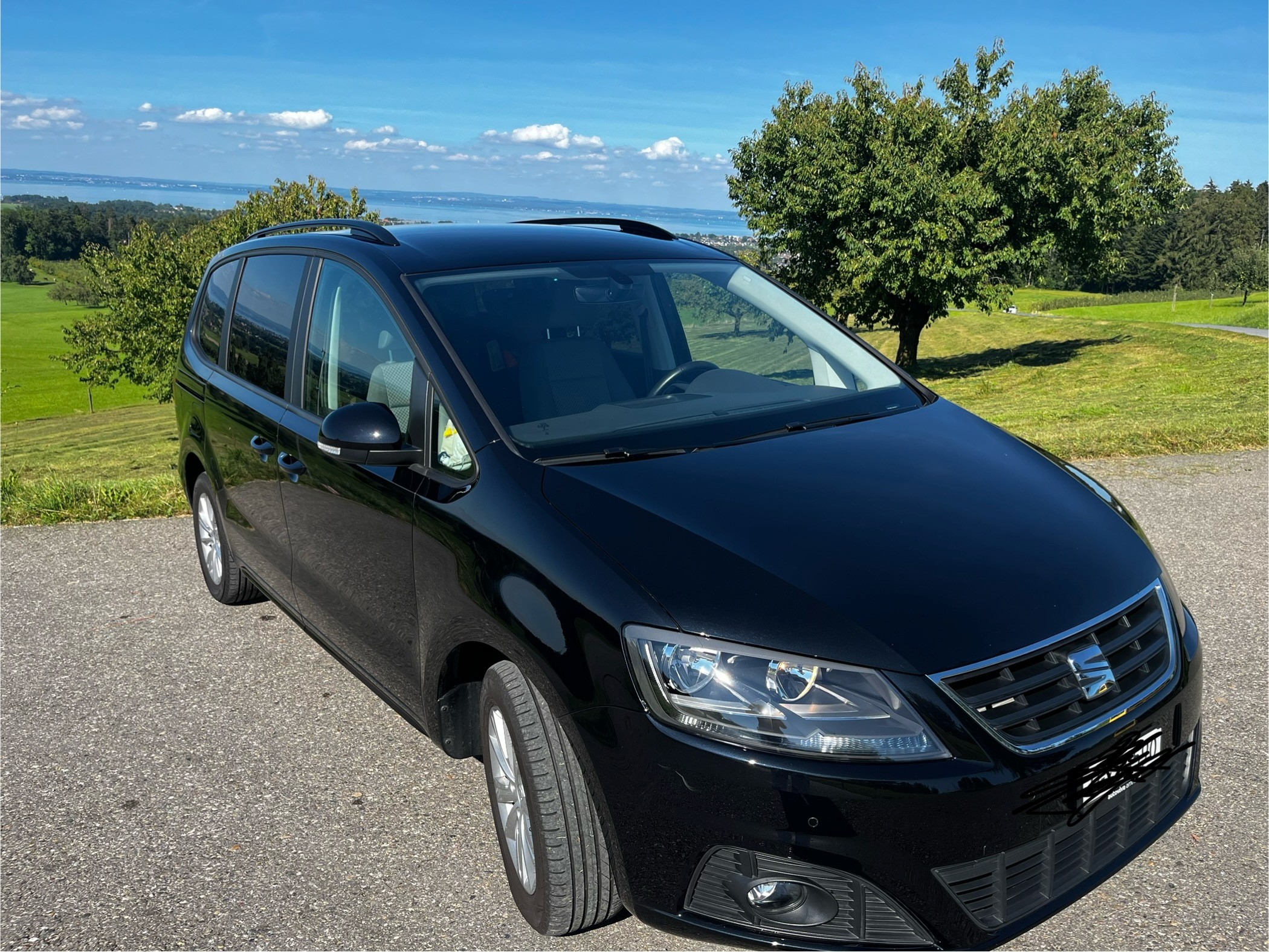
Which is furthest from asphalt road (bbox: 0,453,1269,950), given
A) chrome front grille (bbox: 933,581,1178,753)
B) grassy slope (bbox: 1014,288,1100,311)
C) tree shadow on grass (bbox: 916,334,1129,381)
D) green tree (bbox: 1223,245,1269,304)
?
grassy slope (bbox: 1014,288,1100,311)

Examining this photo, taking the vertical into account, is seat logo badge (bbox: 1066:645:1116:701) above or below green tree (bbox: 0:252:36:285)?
above

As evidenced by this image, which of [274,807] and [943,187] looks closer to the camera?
[274,807]

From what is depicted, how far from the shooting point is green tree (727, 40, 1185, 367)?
95.3 ft

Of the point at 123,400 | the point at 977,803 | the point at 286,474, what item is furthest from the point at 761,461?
the point at 123,400

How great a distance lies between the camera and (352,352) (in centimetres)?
357

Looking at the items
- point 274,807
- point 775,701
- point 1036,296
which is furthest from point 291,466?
point 1036,296

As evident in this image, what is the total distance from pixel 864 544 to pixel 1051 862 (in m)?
0.80

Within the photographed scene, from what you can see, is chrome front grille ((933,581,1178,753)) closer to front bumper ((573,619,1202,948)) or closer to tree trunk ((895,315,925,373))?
front bumper ((573,619,1202,948))

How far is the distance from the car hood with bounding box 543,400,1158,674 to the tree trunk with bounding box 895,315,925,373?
3096cm

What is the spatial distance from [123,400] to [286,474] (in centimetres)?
8376

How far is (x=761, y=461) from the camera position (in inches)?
115

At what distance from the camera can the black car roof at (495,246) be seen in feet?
11.8

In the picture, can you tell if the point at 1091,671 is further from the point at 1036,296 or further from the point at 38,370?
the point at 1036,296

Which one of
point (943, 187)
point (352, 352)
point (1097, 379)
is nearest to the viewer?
point (352, 352)
